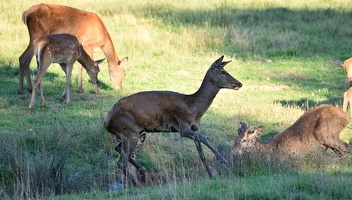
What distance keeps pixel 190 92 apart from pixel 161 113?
5889 mm

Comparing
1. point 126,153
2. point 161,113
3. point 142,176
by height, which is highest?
point 161,113

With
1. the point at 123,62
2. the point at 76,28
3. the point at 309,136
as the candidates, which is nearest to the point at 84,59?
the point at 76,28

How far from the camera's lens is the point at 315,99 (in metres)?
15.1

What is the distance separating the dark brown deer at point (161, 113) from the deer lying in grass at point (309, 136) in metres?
1.27

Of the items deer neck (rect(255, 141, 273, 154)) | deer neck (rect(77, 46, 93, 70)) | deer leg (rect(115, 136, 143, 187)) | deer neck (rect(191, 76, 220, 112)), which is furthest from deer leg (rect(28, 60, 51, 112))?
deer neck (rect(255, 141, 273, 154))

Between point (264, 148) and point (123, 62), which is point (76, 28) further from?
point (264, 148)

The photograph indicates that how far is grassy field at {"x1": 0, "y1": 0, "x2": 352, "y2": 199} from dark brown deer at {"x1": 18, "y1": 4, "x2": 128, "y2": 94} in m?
0.47

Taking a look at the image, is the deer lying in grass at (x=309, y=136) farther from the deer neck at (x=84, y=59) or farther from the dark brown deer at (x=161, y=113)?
the deer neck at (x=84, y=59)

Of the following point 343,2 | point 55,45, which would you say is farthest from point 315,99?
point 343,2

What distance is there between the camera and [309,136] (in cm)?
1149

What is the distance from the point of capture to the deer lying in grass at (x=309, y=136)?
1109 cm

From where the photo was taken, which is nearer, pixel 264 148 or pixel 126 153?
pixel 126 153

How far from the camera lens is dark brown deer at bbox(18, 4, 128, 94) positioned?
50.6ft

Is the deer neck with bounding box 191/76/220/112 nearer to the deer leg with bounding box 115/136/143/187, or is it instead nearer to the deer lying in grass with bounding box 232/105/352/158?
the deer leg with bounding box 115/136/143/187
